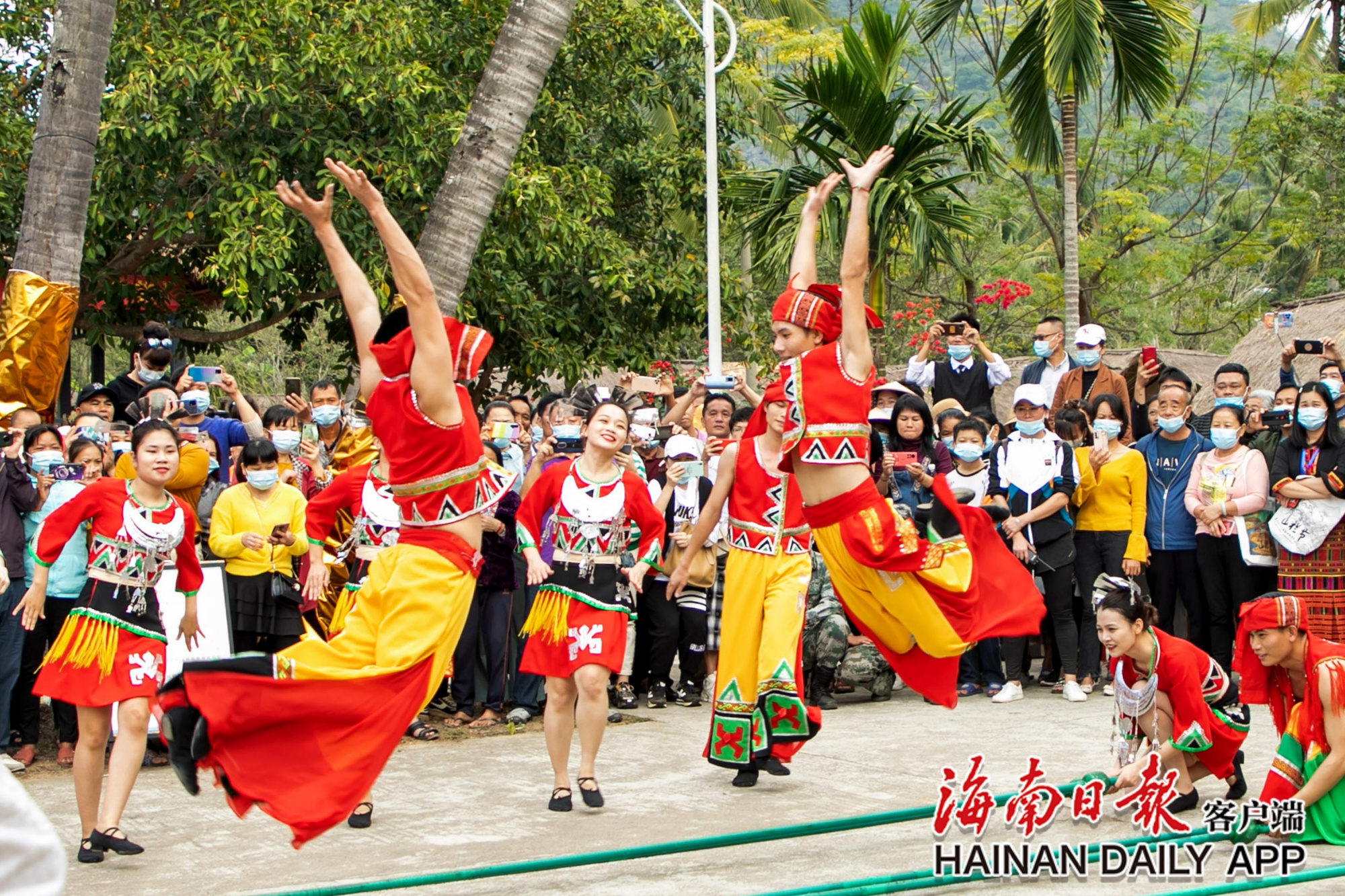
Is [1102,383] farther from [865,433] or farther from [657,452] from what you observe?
[865,433]

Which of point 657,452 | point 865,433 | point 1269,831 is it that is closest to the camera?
point 1269,831

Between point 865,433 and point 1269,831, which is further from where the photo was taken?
point 865,433

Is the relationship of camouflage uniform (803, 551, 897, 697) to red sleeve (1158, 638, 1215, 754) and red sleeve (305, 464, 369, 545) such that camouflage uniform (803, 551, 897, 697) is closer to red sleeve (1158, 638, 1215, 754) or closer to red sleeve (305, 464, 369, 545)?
red sleeve (1158, 638, 1215, 754)

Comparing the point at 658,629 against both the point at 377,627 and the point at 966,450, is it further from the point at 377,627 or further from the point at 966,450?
the point at 377,627

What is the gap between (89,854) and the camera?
6258 millimetres

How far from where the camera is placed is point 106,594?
259 inches

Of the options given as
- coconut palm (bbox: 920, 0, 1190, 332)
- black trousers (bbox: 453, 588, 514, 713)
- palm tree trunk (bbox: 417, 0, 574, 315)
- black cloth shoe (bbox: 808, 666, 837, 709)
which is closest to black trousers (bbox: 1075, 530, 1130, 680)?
black cloth shoe (bbox: 808, 666, 837, 709)

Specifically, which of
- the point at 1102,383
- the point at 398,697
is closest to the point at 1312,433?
the point at 1102,383

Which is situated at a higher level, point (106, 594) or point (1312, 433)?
point (1312, 433)

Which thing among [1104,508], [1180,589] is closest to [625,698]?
[1104,508]

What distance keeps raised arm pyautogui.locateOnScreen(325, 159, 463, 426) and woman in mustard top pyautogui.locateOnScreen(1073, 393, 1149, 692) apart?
6210mm

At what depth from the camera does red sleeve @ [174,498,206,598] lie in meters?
6.82

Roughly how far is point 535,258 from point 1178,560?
690 cm

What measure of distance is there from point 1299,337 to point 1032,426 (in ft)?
18.2
